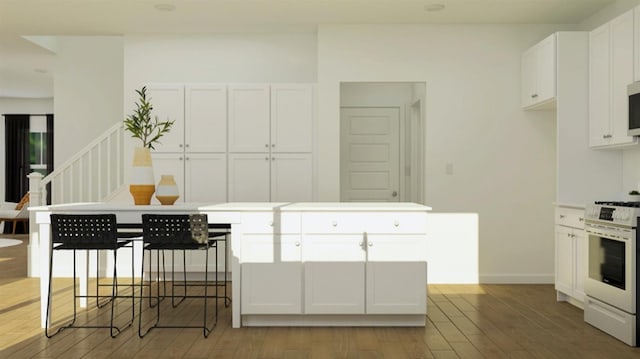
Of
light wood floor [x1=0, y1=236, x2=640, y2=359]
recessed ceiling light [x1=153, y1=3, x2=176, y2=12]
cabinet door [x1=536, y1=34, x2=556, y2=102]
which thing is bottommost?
light wood floor [x1=0, y1=236, x2=640, y2=359]

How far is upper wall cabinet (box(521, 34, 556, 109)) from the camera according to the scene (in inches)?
222

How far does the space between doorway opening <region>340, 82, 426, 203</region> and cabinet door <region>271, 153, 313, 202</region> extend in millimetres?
1268

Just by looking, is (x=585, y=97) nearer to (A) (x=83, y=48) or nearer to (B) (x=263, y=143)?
(B) (x=263, y=143)

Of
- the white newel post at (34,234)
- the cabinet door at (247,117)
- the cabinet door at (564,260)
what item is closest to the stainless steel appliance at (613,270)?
the cabinet door at (564,260)

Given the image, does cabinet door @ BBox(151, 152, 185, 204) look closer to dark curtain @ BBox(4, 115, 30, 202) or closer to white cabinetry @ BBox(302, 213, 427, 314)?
white cabinetry @ BBox(302, 213, 427, 314)

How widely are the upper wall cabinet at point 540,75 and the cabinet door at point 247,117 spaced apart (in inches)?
110

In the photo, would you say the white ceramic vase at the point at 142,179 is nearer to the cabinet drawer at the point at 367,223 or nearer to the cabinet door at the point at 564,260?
the cabinet drawer at the point at 367,223

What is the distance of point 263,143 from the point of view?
6637 millimetres

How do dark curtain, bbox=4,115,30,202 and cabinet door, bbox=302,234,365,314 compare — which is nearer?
cabinet door, bbox=302,234,365,314

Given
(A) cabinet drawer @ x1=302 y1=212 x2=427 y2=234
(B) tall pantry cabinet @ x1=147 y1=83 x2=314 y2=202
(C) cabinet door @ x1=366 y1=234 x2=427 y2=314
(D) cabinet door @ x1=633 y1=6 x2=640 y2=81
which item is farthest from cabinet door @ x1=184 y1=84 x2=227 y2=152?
(D) cabinet door @ x1=633 y1=6 x2=640 y2=81

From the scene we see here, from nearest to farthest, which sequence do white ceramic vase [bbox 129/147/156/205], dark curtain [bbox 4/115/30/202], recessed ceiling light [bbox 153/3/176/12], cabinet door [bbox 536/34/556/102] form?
1. white ceramic vase [bbox 129/147/156/205]
2. cabinet door [bbox 536/34/556/102]
3. recessed ceiling light [bbox 153/3/176/12]
4. dark curtain [bbox 4/115/30/202]

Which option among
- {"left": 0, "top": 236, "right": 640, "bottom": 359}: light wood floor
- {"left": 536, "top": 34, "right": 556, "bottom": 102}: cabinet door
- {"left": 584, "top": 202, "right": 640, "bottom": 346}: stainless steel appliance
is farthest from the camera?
{"left": 536, "top": 34, "right": 556, "bottom": 102}: cabinet door

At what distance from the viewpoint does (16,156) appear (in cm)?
1316

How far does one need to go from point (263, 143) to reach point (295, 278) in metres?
2.55
